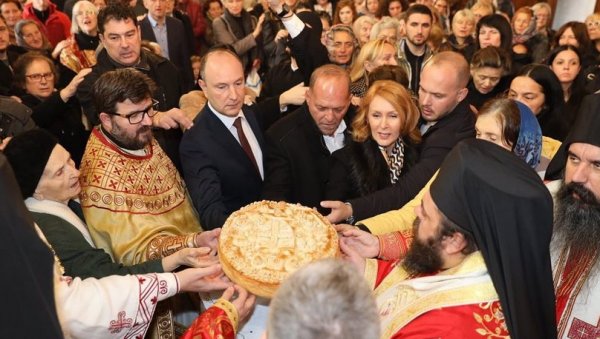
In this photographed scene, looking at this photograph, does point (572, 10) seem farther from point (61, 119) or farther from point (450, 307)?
point (450, 307)

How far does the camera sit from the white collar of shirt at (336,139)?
380 cm

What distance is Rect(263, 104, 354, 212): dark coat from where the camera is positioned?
11.5ft

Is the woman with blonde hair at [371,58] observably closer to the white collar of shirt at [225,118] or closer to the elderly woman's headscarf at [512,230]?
the white collar of shirt at [225,118]

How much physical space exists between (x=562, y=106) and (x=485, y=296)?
3.27 meters

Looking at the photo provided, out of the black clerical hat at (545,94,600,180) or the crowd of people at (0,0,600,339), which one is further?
the black clerical hat at (545,94,600,180)

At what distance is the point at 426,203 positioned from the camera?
2.19 m

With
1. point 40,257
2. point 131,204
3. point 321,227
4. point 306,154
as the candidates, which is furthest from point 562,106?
point 40,257

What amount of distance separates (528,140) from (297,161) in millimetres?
1395

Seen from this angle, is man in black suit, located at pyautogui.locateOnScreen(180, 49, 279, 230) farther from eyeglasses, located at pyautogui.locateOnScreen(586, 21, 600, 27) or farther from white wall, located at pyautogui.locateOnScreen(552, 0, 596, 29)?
white wall, located at pyautogui.locateOnScreen(552, 0, 596, 29)

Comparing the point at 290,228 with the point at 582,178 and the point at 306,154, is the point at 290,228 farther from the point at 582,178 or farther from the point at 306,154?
the point at 582,178

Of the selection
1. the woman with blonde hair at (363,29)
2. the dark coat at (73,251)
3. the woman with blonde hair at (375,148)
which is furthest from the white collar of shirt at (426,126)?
the woman with blonde hair at (363,29)

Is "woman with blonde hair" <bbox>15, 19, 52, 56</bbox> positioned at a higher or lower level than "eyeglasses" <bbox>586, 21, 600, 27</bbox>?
higher

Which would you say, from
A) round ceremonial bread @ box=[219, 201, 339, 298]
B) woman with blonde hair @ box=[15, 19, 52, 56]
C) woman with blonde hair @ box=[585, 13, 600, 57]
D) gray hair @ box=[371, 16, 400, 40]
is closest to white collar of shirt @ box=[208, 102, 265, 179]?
round ceremonial bread @ box=[219, 201, 339, 298]

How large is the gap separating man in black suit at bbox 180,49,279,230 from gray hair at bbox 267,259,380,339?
1817 millimetres
